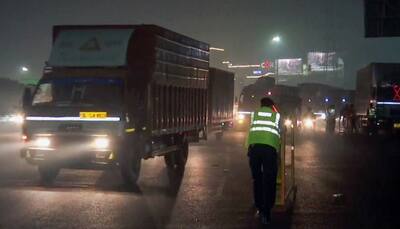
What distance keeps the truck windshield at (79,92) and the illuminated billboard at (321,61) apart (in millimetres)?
76395

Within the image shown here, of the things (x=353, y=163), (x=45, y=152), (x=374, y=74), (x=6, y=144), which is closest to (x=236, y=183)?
(x=45, y=152)

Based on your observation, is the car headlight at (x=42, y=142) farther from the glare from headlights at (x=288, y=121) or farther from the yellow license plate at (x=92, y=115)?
the glare from headlights at (x=288, y=121)

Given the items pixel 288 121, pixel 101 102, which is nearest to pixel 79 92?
pixel 101 102

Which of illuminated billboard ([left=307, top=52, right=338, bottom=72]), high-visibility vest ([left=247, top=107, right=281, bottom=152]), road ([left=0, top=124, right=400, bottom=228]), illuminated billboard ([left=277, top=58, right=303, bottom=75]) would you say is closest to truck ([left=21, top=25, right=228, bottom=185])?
road ([left=0, top=124, right=400, bottom=228])

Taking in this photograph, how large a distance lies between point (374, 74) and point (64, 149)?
24.1 meters

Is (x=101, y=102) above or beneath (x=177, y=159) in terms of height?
above

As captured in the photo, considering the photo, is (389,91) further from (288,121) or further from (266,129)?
(266,129)

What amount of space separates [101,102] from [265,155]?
4850 millimetres

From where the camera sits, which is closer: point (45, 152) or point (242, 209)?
point (242, 209)

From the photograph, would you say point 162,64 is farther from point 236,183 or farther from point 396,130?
point 396,130

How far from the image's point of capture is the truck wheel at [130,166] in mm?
13619

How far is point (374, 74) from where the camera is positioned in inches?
1368

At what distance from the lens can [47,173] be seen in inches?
569

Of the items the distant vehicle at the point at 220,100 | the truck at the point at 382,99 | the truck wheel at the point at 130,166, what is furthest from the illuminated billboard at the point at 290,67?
the truck wheel at the point at 130,166
